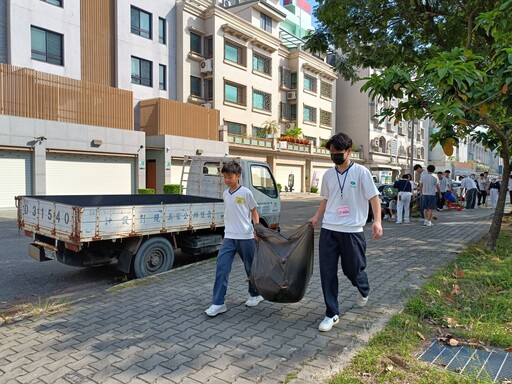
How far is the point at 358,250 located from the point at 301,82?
36.3m

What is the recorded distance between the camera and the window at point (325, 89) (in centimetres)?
4207

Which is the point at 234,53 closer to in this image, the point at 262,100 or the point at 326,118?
the point at 262,100

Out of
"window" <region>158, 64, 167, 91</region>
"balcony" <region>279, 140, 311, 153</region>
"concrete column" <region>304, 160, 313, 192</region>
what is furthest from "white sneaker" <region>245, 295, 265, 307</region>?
"concrete column" <region>304, 160, 313, 192</region>

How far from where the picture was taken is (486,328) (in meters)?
3.82

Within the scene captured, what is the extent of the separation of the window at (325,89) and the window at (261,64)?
906cm

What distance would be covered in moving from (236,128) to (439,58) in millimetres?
27006

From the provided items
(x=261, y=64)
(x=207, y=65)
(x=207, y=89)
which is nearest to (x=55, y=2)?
(x=207, y=65)

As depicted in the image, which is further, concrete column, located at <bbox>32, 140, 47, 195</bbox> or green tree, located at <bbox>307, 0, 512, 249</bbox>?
concrete column, located at <bbox>32, 140, 47, 195</bbox>

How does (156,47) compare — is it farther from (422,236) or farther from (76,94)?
(422,236)

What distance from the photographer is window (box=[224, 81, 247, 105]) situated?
30.6 m

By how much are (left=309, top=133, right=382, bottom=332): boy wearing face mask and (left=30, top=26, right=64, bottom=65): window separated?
2159cm

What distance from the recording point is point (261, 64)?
3422 centimetres

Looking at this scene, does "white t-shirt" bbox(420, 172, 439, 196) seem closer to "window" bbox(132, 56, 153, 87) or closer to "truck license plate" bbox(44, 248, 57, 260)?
"truck license plate" bbox(44, 248, 57, 260)

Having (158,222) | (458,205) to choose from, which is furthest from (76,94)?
(458,205)
